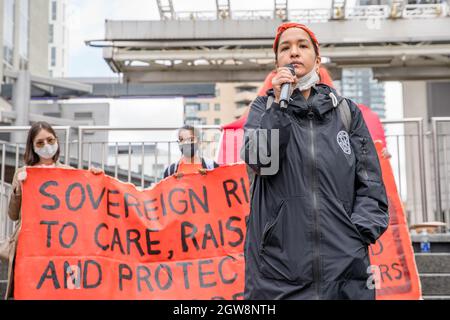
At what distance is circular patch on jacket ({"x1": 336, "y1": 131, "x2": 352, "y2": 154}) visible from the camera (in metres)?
2.73

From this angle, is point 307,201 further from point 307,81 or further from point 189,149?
point 189,149

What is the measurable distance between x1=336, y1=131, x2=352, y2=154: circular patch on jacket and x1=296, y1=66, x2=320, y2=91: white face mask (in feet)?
0.84

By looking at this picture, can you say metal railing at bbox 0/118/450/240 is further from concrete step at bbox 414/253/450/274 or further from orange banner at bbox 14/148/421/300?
orange banner at bbox 14/148/421/300

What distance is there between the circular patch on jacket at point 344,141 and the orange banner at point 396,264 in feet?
9.81

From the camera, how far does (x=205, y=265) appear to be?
5.70 m

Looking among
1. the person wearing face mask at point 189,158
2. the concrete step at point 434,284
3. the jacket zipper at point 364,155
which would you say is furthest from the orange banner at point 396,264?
the jacket zipper at point 364,155

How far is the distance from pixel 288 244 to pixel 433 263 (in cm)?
433

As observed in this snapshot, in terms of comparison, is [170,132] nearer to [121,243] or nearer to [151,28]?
[121,243]

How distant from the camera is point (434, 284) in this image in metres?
6.20

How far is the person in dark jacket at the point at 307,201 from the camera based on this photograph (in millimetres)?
2562

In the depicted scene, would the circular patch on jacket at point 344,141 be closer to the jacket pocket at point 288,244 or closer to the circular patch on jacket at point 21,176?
the jacket pocket at point 288,244

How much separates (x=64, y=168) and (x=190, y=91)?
862 inches

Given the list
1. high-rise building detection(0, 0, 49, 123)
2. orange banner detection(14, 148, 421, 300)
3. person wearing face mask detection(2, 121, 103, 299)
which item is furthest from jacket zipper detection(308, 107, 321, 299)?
high-rise building detection(0, 0, 49, 123)
